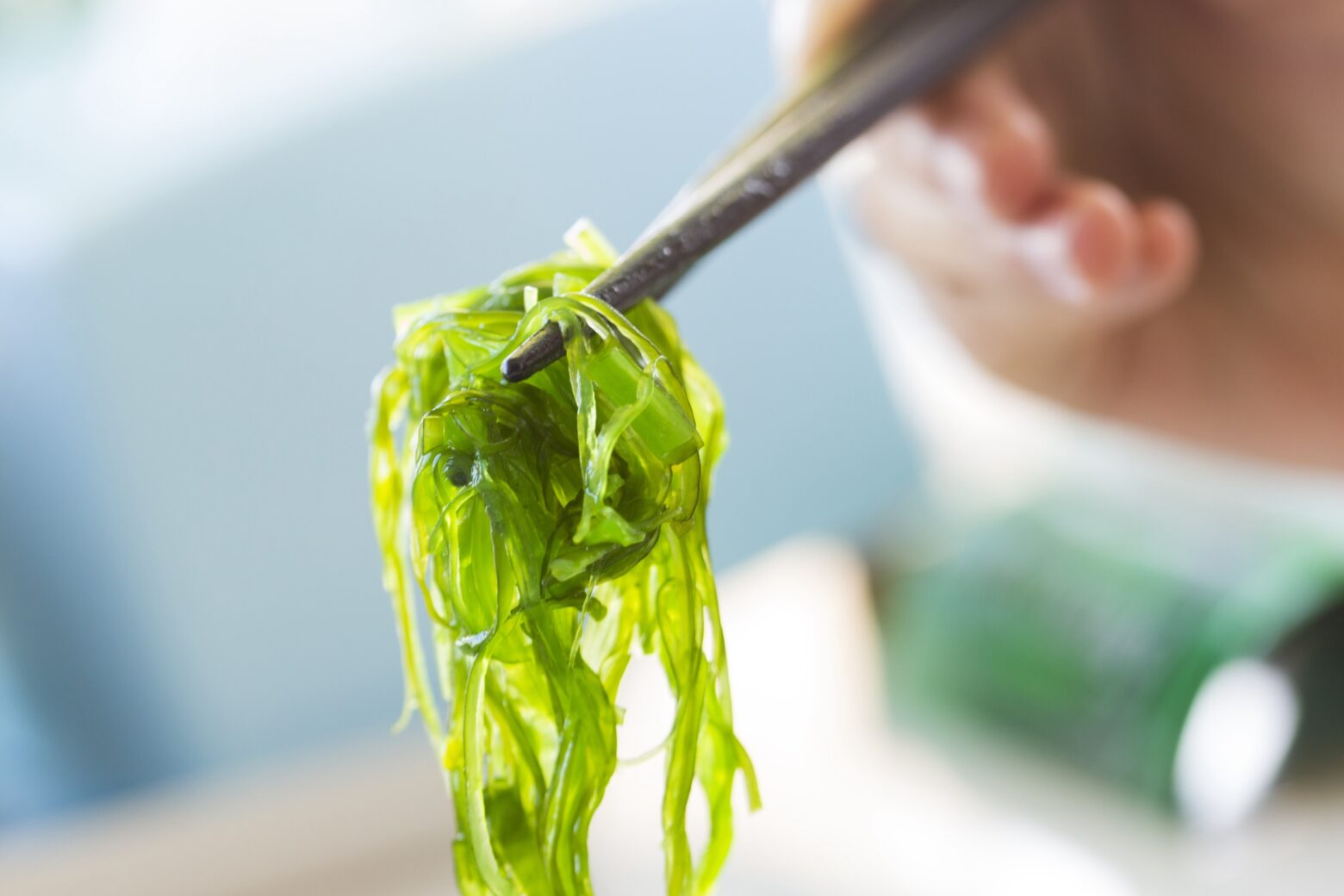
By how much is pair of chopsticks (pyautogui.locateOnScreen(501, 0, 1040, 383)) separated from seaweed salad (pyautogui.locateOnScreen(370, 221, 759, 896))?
1 centimetres

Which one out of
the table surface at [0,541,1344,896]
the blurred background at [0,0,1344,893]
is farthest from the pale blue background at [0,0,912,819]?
the table surface at [0,541,1344,896]

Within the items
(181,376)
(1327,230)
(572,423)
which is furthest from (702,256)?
(181,376)

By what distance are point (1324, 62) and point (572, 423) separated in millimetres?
564

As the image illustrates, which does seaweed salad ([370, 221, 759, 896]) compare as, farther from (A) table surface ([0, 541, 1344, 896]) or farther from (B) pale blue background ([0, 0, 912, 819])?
(B) pale blue background ([0, 0, 912, 819])

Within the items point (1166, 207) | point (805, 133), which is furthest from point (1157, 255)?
point (805, 133)

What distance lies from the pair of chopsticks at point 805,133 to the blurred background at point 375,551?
369mm

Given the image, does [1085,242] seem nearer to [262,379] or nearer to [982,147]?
[982,147]

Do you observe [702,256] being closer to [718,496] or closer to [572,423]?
[572,423]

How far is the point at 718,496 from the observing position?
1.27m

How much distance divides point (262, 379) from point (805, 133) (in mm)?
703

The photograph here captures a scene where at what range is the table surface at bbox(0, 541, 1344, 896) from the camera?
0.88 metres

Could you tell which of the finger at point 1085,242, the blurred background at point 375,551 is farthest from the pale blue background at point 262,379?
the finger at point 1085,242

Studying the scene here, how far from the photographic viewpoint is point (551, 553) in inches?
12.0

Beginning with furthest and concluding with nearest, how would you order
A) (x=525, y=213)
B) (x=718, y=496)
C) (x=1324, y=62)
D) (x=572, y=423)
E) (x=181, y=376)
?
(x=718, y=496) < (x=525, y=213) < (x=181, y=376) < (x=1324, y=62) < (x=572, y=423)
